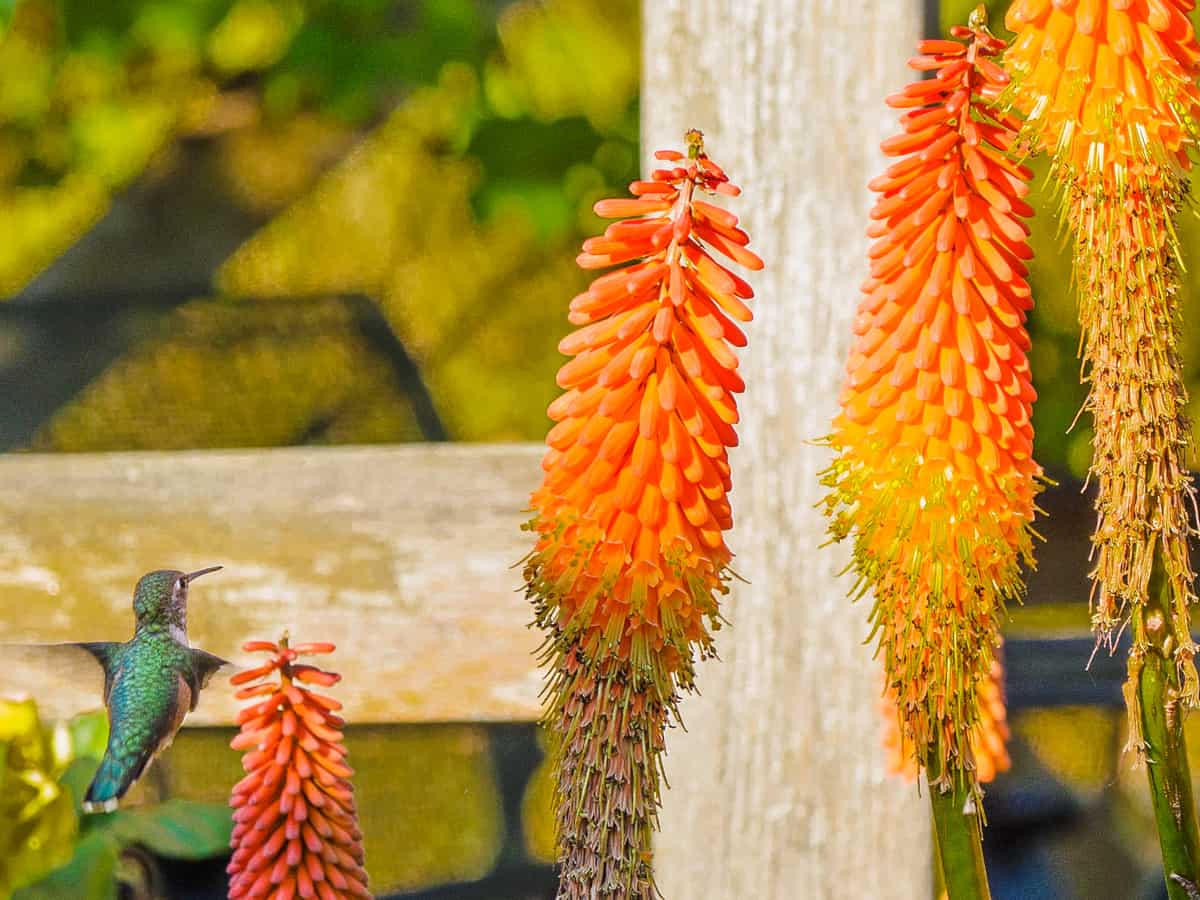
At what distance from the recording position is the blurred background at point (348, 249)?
777 mm

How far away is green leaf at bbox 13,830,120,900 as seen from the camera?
1.72 feet

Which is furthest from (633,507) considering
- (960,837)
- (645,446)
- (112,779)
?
(112,779)

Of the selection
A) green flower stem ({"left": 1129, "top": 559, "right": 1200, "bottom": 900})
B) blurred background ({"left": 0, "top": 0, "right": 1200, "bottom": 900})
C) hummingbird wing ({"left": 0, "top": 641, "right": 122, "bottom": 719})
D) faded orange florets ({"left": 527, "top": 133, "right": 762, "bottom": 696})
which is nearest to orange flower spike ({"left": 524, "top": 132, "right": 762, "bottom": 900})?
faded orange florets ({"left": 527, "top": 133, "right": 762, "bottom": 696})

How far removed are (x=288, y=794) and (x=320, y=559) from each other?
0.15 meters

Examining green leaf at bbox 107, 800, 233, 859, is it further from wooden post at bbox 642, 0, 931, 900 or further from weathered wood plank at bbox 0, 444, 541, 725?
wooden post at bbox 642, 0, 931, 900

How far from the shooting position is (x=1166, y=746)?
13.8 inches

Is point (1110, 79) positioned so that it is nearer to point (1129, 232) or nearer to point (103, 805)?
point (1129, 232)

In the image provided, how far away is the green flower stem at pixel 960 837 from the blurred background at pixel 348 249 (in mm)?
395

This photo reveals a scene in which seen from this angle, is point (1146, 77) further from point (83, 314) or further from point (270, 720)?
point (83, 314)

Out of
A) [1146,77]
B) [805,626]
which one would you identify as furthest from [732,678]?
[1146,77]

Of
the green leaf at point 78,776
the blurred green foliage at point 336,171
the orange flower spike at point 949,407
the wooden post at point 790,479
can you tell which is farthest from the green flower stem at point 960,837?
the blurred green foliage at point 336,171

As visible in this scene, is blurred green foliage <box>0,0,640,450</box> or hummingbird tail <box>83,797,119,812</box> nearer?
hummingbird tail <box>83,797,119,812</box>

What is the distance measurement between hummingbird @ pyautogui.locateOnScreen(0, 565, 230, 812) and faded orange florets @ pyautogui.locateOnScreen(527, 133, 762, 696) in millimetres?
174

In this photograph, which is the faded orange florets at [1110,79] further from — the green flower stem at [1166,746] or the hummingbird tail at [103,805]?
the hummingbird tail at [103,805]
